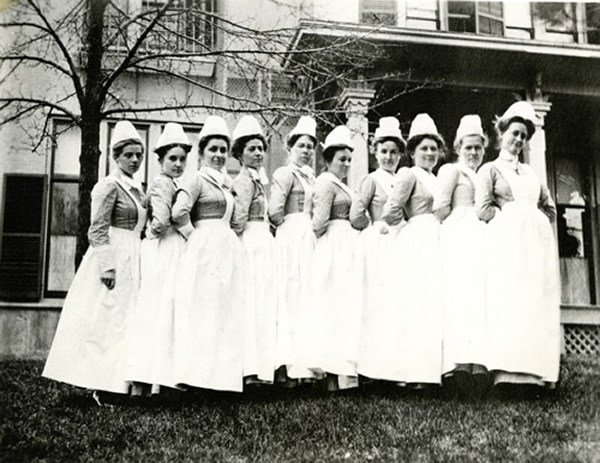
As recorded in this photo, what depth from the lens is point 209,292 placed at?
4.30 m

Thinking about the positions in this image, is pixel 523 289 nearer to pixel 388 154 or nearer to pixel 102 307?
pixel 388 154

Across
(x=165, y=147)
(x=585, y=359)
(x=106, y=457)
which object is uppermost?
(x=165, y=147)

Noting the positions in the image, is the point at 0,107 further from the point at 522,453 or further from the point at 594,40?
the point at 594,40

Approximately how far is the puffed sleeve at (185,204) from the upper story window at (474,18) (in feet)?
11.1

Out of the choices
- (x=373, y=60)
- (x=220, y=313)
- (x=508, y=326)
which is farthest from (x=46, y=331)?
(x=373, y=60)

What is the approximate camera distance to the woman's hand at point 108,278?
4.22 m

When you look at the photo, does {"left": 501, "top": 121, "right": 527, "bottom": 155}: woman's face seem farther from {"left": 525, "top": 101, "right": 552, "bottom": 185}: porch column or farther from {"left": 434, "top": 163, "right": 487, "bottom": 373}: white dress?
{"left": 525, "top": 101, "right": 552, "bottom": 185}: porch column

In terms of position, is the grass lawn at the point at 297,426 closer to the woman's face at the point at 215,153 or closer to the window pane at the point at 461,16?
the woman's face at the point at 215,153

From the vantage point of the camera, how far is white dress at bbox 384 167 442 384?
14.4ft

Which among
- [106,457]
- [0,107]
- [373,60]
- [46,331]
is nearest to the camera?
[106,457]

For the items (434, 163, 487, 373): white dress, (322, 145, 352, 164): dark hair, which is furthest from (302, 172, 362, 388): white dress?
(434, 163, 487, 373): white dress

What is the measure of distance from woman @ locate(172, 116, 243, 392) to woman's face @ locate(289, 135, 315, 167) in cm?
49

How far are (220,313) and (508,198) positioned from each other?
1.79m

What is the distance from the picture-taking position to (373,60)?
19.9ft
